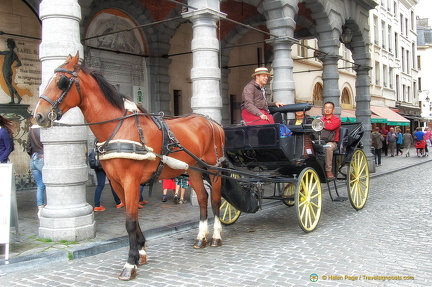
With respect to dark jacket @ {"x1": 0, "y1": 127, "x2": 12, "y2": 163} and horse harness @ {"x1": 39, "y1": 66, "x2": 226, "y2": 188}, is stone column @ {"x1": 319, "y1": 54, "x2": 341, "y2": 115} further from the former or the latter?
dark jacket @ {"x1": 0, "y1": 127, "x2": 12, "y2": 163}

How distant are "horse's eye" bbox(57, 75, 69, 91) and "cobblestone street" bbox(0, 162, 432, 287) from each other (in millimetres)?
2064

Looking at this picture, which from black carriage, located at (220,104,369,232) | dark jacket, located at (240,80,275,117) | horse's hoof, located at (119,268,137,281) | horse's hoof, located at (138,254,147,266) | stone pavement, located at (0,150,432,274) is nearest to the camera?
horse's hoof, located at (119,268,137,281)

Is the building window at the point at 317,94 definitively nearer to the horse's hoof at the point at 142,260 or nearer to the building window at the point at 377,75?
the building window at the point at 377,75

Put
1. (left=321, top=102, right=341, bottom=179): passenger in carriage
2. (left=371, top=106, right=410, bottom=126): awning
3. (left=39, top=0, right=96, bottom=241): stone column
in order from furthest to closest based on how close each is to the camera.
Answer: (left=371, top=106, right=410, bottom=126): awning
(left=321, top=102, right=341, bottom=179): passenger in carriage
(left=39, top=0, right=96, bottom=241): stone column

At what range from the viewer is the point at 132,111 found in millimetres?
4941

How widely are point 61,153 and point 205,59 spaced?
367cm

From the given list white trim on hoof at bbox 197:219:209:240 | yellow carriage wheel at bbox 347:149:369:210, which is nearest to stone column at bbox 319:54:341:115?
yellow carriage wheel at bbox 347:149:369:210

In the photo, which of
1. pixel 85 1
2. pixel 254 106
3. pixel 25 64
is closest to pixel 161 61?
pixel 85 1

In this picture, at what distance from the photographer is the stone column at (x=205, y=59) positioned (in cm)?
861

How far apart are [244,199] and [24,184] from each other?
7257mm

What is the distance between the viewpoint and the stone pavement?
212 inches

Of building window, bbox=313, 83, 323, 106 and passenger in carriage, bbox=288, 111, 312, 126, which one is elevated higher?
building window, bbox=313, 83, 323, 106

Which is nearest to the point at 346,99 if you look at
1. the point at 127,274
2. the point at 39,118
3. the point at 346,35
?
the point at 346,35

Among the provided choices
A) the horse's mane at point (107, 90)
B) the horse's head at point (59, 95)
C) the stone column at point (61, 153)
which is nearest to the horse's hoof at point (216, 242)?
the stone column at point (61, 153)
